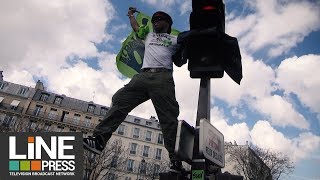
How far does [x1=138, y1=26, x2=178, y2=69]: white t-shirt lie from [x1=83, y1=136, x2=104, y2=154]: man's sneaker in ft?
3.87

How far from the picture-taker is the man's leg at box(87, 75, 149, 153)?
398 cm

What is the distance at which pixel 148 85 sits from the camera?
4.01 m

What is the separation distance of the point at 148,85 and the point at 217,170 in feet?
4.50

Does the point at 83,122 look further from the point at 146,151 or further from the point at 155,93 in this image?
the point at 155,93

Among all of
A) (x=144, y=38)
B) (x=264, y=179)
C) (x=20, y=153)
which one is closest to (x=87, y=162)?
(x=264, y=179)

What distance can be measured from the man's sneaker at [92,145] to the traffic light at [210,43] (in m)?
1.36

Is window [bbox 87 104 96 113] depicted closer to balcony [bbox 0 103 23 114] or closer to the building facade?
the building facade

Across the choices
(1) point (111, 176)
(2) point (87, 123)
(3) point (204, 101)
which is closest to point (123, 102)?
(3) point (204, 101)

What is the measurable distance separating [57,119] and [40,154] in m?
52.5

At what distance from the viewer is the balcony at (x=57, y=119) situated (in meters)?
57.5

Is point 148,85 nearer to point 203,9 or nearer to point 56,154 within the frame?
point 203,9

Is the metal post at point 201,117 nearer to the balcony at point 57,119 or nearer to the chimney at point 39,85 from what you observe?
the balcony at point 57,119

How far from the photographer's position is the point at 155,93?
3.93m

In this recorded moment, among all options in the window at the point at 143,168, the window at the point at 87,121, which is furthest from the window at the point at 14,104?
the window at the point at 143,168
